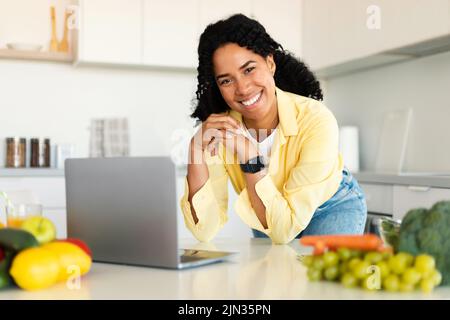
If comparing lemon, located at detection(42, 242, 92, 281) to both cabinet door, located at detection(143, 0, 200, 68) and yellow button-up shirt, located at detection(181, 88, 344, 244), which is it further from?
cabinet door, located at detection(143, 0, 200, 68)

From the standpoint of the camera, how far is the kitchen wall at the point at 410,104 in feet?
11.6

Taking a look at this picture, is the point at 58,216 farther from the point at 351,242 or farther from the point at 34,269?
the point at 351,242

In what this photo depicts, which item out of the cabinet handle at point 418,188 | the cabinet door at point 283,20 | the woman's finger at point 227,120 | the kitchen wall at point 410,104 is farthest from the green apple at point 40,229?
the cabinet door at point 283,20

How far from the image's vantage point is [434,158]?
3613 mm

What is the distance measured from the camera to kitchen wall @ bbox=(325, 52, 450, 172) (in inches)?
140

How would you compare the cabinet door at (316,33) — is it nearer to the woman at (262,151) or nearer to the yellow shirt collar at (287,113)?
the woman at (262,151)

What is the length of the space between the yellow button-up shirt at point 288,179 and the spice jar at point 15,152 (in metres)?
2.13

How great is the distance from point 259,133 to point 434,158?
6.05 feet

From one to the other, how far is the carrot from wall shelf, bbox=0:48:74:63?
3.24 metres

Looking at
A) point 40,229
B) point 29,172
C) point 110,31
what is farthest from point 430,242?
point 110,31

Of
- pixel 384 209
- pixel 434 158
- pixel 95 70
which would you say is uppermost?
pixel 95 70

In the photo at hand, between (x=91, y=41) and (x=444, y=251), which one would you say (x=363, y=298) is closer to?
(x=444, y=251)

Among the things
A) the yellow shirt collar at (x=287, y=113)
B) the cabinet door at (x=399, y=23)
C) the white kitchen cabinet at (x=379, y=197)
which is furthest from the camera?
the white kitchen cabinet at (x=379, y=197)
